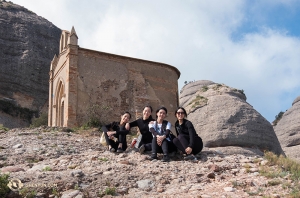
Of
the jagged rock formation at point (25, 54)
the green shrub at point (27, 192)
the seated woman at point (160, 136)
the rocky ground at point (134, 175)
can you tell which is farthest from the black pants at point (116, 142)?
the jagged rock formation at point (25, 54)

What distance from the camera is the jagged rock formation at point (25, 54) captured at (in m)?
36.3

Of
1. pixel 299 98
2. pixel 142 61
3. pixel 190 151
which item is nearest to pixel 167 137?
pixel 190 151

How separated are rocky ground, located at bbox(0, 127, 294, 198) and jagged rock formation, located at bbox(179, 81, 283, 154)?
11.5m

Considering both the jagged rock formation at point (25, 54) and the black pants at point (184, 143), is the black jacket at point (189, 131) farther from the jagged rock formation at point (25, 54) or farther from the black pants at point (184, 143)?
the jagged rock formation at point (25, 54)

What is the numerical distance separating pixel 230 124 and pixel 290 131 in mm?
12912

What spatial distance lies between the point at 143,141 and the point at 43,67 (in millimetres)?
30924

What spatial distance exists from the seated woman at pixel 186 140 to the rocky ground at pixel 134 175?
25cm

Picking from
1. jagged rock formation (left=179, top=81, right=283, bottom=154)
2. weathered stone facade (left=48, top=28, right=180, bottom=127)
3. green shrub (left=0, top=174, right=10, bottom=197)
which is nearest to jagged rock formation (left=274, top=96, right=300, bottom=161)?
jagged rock formation (left=179, top=81, right=283, bottom=154)

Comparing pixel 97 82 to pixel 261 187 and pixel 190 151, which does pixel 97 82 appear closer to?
pixel 190 151

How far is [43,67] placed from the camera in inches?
1545

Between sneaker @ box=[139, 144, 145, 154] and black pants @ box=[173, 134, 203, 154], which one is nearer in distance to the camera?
black pants @ box=[173, 134, 203, 154]

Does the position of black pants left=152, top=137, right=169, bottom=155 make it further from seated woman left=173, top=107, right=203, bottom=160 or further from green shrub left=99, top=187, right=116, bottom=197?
green shrub left=99, top=187, right=116, bottom=197

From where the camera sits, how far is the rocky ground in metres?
7.30

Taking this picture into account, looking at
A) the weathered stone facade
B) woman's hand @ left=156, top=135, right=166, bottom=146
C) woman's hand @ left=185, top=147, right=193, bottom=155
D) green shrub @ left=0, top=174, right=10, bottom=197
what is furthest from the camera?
the weathered stone facade
